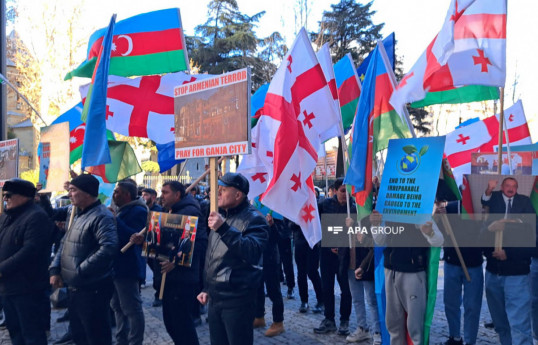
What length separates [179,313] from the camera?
16.4 ft

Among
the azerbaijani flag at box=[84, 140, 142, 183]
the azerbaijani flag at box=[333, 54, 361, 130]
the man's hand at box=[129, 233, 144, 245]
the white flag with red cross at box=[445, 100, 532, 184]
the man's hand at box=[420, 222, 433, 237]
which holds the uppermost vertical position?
the azerbaijani flag at box=[333, 54, 361, 130]

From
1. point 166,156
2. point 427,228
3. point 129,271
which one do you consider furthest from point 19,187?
point 427,228

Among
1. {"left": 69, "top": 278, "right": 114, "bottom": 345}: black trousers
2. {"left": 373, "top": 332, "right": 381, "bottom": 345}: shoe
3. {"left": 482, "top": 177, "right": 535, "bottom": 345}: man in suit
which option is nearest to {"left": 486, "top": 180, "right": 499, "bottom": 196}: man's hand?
{"left": 482, "top": 177, "right": 535, "bottom": 345}: man in suit

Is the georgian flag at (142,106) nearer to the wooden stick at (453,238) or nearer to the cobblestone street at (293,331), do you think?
the cobblestone street at (293,331)

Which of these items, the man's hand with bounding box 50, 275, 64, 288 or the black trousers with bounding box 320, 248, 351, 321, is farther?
the black trousers with bounding box 320, 248, 351, 321

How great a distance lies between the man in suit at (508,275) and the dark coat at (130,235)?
12.3 feet

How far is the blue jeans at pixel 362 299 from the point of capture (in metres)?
6.19

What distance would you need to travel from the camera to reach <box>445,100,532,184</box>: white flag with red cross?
826 centimetres

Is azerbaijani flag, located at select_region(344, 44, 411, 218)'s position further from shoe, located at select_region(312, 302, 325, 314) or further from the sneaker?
shoe, located at select_region(312, 302, 325, 314)

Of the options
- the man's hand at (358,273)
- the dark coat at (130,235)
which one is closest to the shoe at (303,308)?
the man's hand at (358,273)

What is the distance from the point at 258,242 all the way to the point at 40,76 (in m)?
25.7

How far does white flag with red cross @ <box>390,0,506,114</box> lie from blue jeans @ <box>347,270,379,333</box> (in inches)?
87.4

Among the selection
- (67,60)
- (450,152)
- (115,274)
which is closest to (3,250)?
(115,274)

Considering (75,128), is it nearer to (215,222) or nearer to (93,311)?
(93,311)
